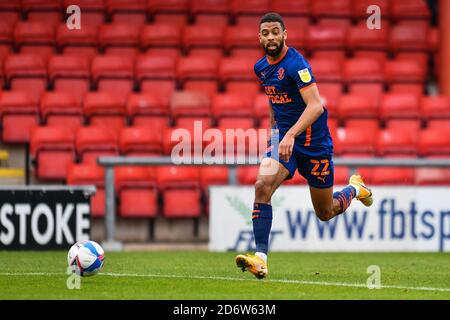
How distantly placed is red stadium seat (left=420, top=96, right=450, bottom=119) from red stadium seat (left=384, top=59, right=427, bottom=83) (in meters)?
0.82

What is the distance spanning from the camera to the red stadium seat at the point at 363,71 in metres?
14.8

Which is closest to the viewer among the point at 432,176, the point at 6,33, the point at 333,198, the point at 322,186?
the point at 322,186

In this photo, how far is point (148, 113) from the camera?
45.2 ft

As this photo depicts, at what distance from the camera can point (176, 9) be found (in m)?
15.9

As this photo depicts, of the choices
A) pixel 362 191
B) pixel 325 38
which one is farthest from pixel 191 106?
pixel 362 191

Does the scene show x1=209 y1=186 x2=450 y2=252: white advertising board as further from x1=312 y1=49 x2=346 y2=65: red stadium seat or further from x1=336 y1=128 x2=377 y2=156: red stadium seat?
x1=312 y1=49 x2=346 y2=65: red stadium seat

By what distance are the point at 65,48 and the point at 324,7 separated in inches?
157

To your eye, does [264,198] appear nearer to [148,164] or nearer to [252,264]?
[252,264]

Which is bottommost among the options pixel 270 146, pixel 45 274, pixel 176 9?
pixel 45 274

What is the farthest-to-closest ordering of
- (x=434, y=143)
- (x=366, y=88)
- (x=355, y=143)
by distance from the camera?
(x=366, y=88) → (x=434, y=143) → (x=355, y=143)

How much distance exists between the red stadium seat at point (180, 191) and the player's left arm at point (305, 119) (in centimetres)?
497

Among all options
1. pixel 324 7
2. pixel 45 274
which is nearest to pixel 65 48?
pixel 324 7

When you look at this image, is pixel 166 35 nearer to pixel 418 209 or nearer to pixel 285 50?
pixel 418 209

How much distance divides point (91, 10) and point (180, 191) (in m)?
4.13
